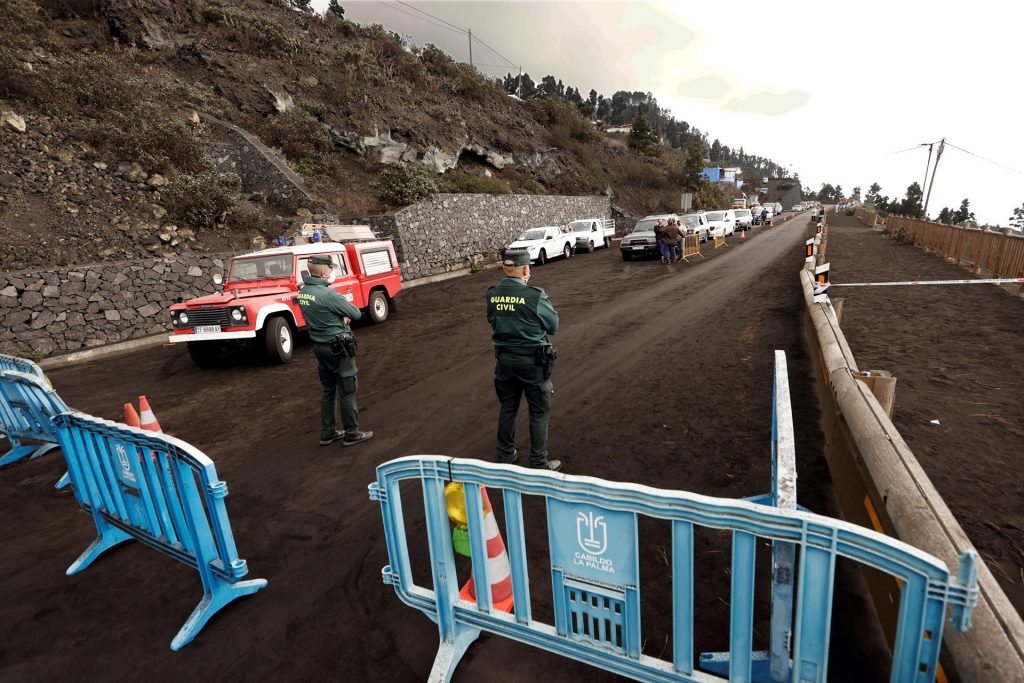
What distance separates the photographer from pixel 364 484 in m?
4.43

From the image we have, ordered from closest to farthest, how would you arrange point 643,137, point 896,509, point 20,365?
1. point 896,509
2. point 20,365
3. point 643,137

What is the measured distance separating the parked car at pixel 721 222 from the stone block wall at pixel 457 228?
9308mm

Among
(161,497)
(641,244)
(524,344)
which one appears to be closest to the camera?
(161,497)

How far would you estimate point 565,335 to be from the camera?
9.18 meters

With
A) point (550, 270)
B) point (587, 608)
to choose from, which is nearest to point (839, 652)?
point (587, 608)

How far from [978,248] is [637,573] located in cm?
1676

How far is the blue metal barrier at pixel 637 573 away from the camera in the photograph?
145 centimetres

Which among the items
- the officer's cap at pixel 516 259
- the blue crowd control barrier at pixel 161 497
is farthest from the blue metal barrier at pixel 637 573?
the officer's cap at pixel 516 259

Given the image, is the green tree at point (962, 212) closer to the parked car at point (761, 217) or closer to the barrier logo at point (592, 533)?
the parked car at point (761, 217)

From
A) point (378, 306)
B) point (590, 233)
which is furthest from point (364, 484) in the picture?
point (590, 233)

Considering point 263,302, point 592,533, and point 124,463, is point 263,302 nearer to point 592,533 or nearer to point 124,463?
point 124,463

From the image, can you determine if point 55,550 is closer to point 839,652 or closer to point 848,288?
point 839,652

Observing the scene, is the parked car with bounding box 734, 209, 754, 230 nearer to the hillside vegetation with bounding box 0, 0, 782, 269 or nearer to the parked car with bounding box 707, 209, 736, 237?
the parked car with bounding box 707, 209, 736, 237

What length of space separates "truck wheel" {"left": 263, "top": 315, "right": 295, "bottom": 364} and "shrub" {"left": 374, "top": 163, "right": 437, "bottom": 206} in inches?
488
